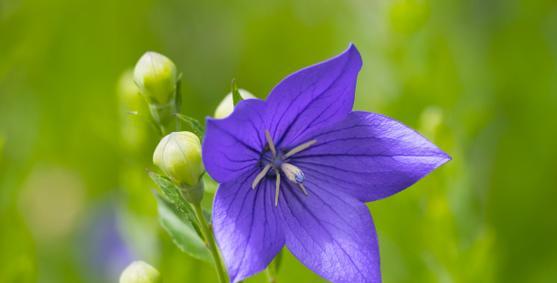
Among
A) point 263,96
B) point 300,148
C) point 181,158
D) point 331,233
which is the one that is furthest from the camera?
→ point 263,96

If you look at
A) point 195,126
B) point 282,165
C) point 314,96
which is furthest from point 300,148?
point 195,126

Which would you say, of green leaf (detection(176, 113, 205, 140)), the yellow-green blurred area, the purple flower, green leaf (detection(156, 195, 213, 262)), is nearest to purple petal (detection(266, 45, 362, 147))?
the purple flower

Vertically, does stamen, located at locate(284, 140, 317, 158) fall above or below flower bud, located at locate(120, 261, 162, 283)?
above

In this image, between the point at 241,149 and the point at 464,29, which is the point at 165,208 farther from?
the point at 464,29

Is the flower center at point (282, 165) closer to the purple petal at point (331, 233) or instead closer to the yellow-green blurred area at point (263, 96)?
the purple petal at point (331, 233)

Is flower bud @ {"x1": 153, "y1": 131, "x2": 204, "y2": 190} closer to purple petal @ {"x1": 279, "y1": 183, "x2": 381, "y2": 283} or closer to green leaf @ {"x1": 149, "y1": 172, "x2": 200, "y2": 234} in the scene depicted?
green leaf @ {"x1": 149, "y1": 172, "x2": 200, "y2": 234}

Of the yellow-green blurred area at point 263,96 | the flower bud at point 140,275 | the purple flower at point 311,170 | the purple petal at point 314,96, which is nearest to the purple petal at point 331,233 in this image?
the purple flower at point 311,170

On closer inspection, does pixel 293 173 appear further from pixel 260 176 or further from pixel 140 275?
pixel 140 275
